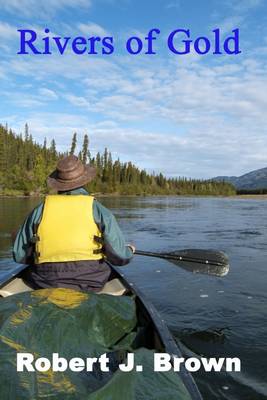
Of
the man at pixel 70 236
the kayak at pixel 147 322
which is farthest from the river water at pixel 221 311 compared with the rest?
the man at pixel 70 236

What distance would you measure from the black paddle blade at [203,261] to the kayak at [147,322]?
150cm

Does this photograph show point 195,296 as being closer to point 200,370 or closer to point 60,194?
point 200,370

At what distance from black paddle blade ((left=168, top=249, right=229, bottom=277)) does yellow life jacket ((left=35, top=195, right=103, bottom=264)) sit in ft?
9.55

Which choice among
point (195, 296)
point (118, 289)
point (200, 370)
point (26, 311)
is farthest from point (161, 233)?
point (26, 311)

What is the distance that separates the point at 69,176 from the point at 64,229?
59 centimetres

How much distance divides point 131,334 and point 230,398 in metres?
1.07

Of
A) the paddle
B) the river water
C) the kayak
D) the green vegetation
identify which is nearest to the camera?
the kayak

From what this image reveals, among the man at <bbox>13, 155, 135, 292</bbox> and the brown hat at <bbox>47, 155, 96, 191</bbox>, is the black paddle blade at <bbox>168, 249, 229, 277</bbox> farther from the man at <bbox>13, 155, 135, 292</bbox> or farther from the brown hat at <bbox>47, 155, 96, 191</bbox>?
the brown hat at <bbox>47, 155, 96, 191</bbox>

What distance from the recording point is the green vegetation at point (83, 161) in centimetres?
7362

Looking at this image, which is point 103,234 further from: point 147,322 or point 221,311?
point 221,311

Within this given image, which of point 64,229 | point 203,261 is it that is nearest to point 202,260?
point 203,261

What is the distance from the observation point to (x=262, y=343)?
491 cm

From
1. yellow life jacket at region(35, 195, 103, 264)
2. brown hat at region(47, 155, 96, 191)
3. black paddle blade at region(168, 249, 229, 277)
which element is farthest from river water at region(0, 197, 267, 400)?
brown hat at region(47, 155, 96, 191)

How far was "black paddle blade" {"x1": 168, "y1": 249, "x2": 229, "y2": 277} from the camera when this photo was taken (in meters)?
6.77
